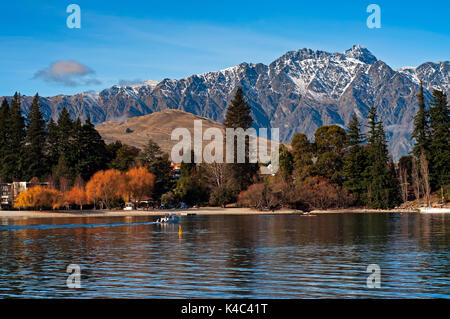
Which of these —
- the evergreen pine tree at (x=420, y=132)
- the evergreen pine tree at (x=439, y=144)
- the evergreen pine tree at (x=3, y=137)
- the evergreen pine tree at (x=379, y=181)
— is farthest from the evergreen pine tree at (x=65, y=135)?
the evergreen pine tree at (x=439, y=144)

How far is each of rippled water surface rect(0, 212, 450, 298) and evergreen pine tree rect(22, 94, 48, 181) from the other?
67547 mm

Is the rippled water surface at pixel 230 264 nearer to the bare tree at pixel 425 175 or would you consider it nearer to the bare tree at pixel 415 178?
the bare tree at pixel 425 175

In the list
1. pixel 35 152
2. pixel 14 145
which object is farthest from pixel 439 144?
pixel 14 145

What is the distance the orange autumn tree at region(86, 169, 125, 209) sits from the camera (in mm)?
109062

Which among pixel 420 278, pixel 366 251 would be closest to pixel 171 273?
pixel 420 278

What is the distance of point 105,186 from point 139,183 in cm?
660

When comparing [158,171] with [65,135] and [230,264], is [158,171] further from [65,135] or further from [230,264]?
[230,264]

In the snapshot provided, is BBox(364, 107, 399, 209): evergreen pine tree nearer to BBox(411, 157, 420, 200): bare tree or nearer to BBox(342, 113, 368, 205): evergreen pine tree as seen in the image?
BBox(342, 113, 368, 205): evergreen pine tree

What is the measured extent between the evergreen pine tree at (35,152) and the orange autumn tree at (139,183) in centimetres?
2255

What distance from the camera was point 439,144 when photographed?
4213 inches

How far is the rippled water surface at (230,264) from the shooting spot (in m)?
26.0

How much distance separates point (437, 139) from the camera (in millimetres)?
107375

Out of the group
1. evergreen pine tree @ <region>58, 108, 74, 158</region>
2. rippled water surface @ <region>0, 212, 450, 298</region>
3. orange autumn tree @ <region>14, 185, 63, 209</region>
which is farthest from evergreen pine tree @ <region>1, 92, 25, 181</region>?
rippled water surface @ <region>0, 212, 450, 298</region>
